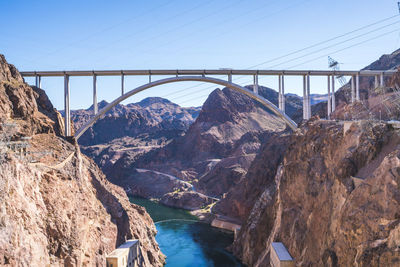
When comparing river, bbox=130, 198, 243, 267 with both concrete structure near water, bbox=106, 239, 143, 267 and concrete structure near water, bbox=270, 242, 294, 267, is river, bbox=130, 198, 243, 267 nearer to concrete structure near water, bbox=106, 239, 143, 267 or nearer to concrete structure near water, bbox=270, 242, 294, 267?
concrete structure near water, bbox=106, 239, 143, 267

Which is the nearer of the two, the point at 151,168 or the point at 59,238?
the point at 59,238

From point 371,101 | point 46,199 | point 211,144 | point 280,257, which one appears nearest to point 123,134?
point 211,144

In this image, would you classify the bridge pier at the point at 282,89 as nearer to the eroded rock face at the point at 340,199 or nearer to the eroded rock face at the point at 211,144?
the eroded rock face at the point at 340,199

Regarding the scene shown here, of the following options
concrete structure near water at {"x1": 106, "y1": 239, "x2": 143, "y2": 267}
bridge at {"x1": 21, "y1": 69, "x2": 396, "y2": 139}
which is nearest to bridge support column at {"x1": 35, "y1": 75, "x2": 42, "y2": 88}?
bridge at {"x1": 21, "y1": 69, "x2": 396, "y2": 139}

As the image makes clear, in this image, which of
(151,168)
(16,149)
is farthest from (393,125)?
(151,168)

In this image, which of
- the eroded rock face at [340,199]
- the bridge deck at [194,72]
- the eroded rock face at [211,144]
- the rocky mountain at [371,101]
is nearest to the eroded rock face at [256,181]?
the rocky mountain at [371,101]

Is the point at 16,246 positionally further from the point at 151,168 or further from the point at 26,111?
the point at 151,168
